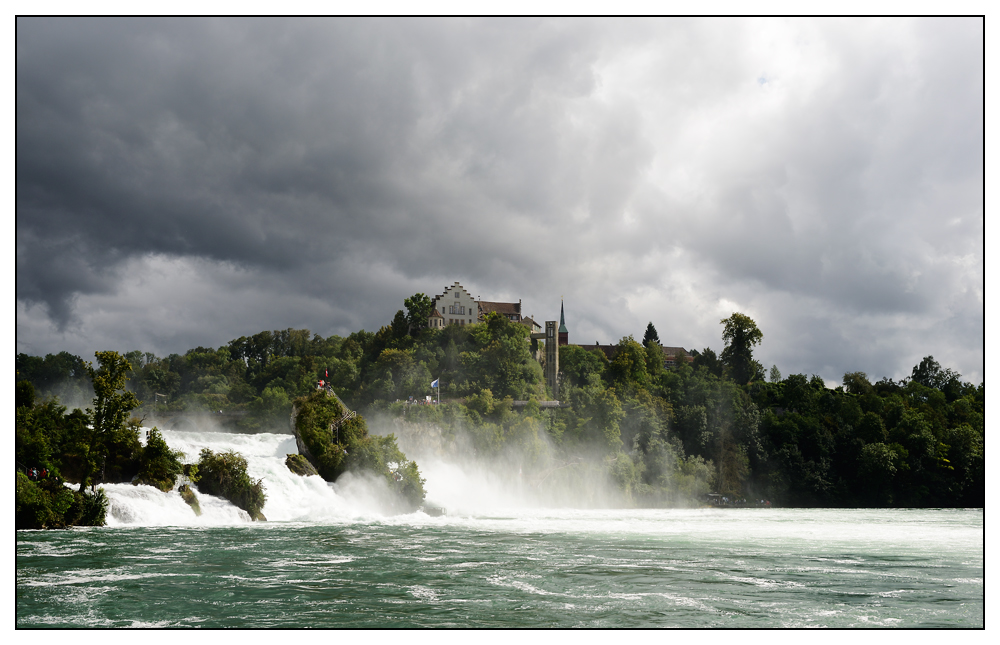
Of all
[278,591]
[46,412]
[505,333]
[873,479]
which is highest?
[505,333]

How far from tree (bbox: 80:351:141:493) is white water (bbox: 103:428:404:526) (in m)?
1.44

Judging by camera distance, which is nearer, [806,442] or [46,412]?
[46,412]

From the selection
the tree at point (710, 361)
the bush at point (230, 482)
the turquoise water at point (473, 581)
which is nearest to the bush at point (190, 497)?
the bush at point (230, 482)

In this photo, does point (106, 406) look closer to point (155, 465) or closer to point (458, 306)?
point (155, 465)

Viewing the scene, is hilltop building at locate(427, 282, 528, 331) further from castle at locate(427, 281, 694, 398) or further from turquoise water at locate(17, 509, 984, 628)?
turquoise water at locate(17, 509, 984, 628)

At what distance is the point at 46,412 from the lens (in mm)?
29797

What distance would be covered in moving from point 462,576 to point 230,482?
18646mm

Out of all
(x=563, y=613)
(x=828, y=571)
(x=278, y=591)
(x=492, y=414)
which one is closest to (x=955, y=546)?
(x=828, y=571)

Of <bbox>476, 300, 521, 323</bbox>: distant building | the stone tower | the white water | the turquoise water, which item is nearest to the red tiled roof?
<bbox>476, 300, 521, 323</bbox>: distant building

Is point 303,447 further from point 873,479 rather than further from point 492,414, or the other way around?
point 873,479

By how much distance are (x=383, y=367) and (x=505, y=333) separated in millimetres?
15045

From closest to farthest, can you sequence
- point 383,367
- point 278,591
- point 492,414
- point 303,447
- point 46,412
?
1. point 278,591
2. point 46,412
3. point 303,447
4. point 492,414
5. point 383,367

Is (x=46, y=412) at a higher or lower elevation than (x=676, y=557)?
higher

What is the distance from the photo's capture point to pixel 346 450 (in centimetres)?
4275
